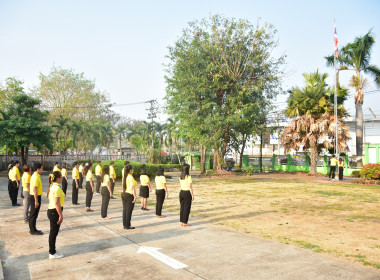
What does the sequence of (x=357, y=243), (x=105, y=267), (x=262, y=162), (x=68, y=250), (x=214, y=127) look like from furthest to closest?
(x=262, y=162) < (x=214, y=127) < (x=357, y=243) < (x=68, y=250) < (x=105, y=267)

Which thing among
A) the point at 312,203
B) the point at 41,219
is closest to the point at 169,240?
the point at 41,219

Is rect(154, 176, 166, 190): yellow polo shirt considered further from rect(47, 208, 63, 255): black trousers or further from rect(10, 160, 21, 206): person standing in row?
rect(10, 160, 21, 206): person standing in row

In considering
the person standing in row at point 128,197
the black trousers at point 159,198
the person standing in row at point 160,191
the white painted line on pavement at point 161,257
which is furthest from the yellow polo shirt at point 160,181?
the white painted line on pavement at point 161,257

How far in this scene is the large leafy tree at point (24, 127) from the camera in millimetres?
29078

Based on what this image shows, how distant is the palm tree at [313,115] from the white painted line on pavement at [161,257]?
2407cm

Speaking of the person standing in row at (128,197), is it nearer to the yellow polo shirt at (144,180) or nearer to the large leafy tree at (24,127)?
the yellow polo shirt at (144,180)

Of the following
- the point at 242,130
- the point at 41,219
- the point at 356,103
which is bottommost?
the point at 41,219

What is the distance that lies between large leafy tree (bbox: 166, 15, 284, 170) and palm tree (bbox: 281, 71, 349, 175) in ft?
9.57

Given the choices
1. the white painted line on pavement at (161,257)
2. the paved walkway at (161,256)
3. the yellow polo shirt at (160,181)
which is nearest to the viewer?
the paved walkway at (161,256)

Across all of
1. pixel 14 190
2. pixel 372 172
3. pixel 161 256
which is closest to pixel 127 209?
pixel 161 256

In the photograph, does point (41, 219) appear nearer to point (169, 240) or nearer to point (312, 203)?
point (169, 240)

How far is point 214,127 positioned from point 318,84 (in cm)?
1049

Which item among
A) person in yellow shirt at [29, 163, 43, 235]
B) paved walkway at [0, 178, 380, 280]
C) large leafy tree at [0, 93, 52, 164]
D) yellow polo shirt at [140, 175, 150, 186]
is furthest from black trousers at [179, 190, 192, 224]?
large leafy tree at [0, 93, 52, 164]

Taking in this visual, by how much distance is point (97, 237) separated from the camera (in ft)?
25.6
